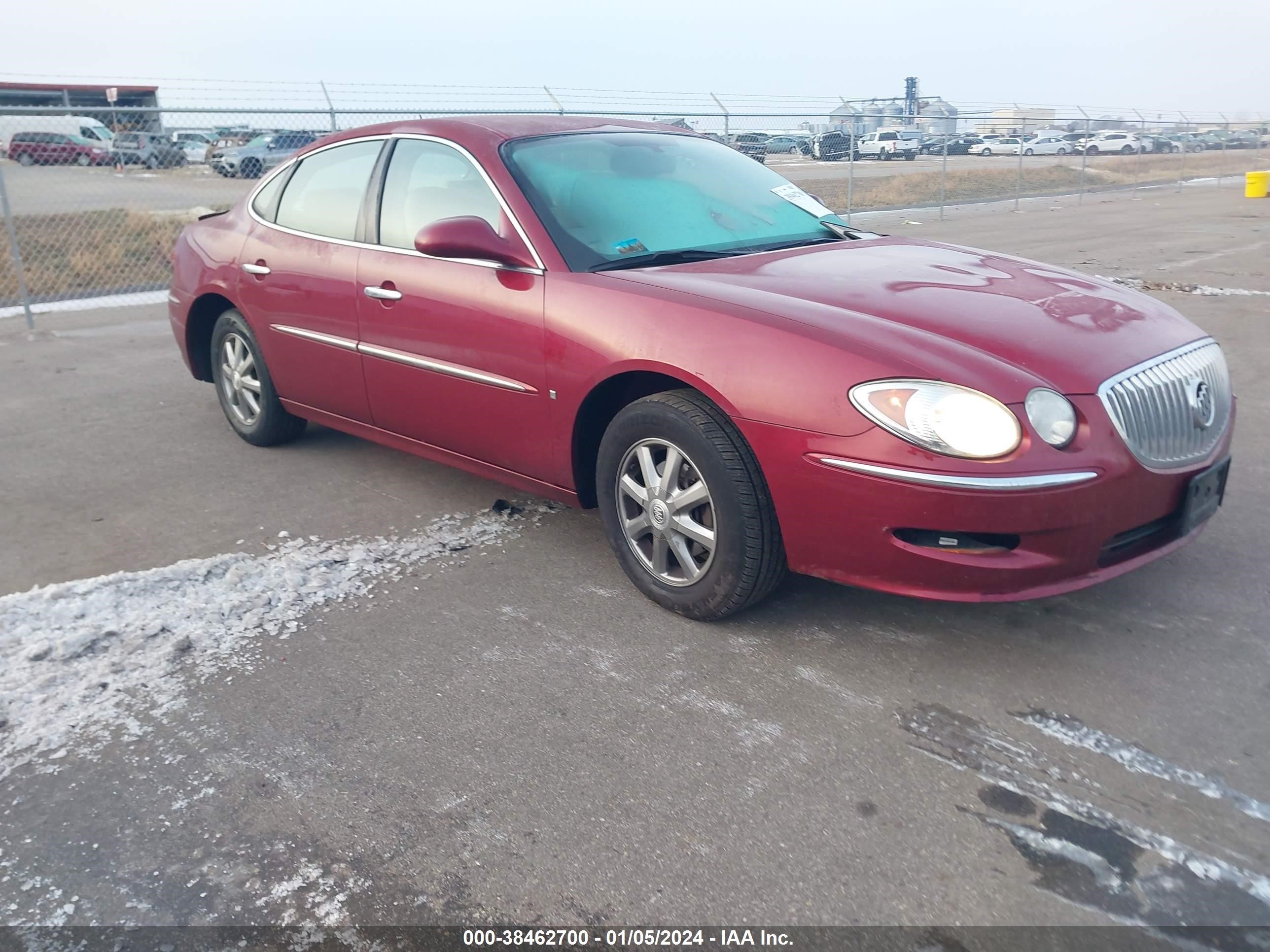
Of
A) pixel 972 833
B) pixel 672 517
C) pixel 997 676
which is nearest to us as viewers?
pixel 972 833

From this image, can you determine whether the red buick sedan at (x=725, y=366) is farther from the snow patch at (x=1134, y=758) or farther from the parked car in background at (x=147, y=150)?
the parked car in background at (x=147, y=150)

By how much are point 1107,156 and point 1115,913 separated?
40.2 m

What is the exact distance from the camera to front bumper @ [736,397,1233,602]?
284 cm

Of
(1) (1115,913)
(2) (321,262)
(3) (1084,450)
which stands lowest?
(1) (1115,913)

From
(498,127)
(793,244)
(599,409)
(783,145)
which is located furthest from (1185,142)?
(599,409)

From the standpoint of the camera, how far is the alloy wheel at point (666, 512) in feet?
10.9

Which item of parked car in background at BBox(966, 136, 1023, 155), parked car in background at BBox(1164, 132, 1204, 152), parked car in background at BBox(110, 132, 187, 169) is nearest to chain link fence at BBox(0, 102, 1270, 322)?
parked car in background at BBox(110, 132, 187, 169)

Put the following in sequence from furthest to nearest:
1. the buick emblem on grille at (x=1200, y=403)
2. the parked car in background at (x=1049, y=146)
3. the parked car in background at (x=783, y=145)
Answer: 1. the parked car in background at (x=1049, y=146)
2. the parked car in background at (x=783, y=145)
3. the buick emblem on grille at (x=1200, y=403)

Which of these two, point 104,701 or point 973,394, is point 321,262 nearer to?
point 104,701

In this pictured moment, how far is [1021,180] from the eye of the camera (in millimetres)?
23547

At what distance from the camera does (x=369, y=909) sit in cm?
222

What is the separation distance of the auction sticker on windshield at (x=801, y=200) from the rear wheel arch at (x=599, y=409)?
151 cm

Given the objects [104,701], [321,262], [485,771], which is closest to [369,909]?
[485,771]

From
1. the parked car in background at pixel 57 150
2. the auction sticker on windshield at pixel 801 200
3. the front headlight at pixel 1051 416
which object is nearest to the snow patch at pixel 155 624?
the auction sticker on windshield at pixel 801 200
